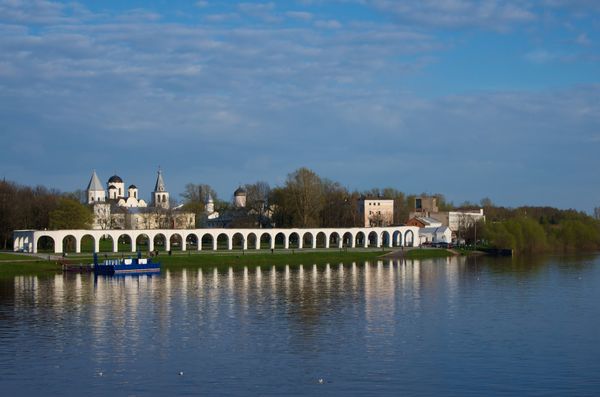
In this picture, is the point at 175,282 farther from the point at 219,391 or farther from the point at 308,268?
the point at 219,391

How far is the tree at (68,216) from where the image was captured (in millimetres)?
79750

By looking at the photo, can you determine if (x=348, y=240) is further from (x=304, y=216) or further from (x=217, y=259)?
(x=217, y=259)

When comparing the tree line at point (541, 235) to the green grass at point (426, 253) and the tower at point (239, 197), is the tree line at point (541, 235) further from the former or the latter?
the tower at point (239, 197)

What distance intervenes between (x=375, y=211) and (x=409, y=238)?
672 inches

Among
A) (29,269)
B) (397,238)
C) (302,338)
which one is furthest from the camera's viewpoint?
→ (397,238)

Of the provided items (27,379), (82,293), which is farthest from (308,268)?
(27,379)

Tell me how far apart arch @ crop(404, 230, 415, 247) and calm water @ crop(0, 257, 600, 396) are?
48755 mm

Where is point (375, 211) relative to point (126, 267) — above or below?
above

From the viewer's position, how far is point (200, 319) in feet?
113

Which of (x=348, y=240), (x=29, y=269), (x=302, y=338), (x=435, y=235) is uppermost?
(x=435, y=235)

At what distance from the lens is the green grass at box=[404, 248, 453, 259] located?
275 feet

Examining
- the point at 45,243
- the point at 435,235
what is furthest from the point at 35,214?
the point at 435,235

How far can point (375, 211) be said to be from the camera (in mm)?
120812

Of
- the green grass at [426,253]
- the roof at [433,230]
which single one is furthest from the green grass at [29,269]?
the roof at [433,230]
